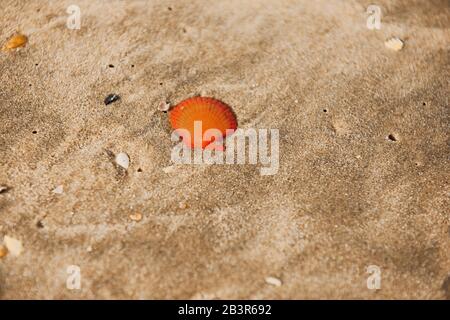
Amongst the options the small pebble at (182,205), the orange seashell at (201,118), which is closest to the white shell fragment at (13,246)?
the small pebble at (182,205)

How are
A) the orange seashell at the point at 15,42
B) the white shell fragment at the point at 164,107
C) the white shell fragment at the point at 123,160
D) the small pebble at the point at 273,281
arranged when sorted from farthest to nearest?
the orange seashell at the point at 15,42
the white shell fragment at the point at 164,107
the white shell fragment at the point at 123,160
the small pebble at the point at 273,281

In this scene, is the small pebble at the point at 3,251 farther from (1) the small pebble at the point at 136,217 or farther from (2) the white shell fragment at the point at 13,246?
(1) the small pebble at the point at 136,217

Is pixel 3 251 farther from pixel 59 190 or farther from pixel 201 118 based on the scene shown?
pixel 201 118

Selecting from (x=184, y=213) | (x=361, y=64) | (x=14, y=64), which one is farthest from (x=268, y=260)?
(x=14, y=64)

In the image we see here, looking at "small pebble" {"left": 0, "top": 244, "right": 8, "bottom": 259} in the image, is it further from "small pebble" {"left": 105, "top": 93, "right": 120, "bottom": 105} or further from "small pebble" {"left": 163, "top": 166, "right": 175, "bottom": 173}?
"small pebble" {"left": 105, "top": 93, "right": 120, "bottom": 105}

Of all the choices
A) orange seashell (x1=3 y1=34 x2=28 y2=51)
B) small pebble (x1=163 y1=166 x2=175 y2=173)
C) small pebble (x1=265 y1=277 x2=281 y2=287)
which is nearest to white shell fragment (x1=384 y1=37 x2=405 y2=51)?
small pebble (x1=163 y1=166 x2=175 y2=173)
